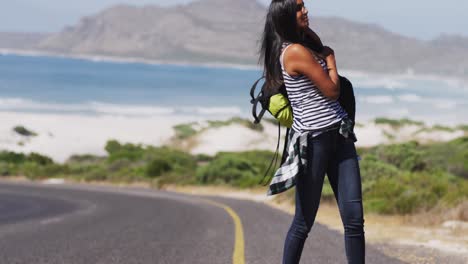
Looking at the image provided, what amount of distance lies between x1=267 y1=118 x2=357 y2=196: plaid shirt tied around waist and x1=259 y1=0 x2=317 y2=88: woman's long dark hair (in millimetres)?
422

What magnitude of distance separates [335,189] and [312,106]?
0.56 meters

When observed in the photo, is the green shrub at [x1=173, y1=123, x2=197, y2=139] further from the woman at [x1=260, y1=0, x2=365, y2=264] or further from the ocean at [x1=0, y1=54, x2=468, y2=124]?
the woman at [x1=260, y1=0, x2=365, y2=264]

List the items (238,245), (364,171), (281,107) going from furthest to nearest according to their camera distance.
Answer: (364,171) < (238,245) < (281,107)

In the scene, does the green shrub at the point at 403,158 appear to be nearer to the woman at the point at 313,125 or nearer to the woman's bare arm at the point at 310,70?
the woman at the point at 313,125

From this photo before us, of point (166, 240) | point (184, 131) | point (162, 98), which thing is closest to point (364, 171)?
point (166, 240)

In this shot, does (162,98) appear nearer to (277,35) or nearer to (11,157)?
(11,157)

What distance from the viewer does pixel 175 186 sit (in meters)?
35.1

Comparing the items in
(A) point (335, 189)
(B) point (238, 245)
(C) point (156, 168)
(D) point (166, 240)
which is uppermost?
(A) point (335, 189)

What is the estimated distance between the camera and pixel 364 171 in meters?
20.8

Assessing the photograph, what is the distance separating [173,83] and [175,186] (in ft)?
340

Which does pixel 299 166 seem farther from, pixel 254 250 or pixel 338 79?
pixel 254 250

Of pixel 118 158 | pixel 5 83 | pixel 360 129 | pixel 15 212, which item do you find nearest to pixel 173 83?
pixel 5 83

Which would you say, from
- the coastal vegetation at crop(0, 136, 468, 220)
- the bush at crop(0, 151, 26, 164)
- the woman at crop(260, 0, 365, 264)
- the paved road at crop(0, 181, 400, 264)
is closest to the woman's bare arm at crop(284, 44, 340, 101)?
the woman at crop(260, 0, 365, 264)

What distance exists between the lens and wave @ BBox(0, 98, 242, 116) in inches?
3506
